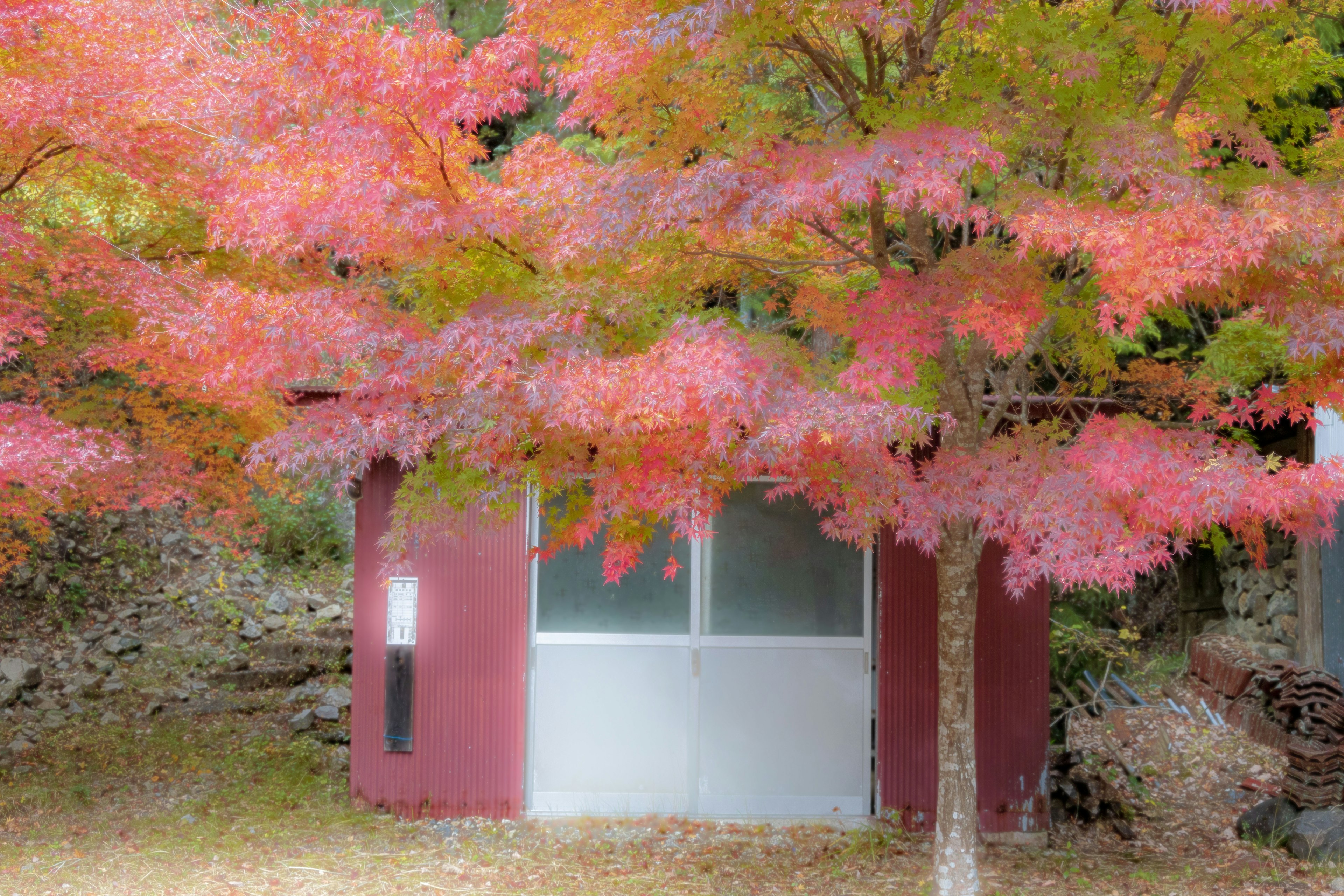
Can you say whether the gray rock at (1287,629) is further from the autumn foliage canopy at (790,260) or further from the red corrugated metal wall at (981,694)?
the autumn foliage canopy at (790,260)

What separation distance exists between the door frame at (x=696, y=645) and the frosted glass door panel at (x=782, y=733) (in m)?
0.03

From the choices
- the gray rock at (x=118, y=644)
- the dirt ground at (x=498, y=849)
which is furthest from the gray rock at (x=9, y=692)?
the dirt ground at (x=498, y=849)

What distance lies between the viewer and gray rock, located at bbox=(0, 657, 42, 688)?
9406 mm

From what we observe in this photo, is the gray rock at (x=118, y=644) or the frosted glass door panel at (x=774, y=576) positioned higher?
the frosted glass door panel at (x=774, y=576)

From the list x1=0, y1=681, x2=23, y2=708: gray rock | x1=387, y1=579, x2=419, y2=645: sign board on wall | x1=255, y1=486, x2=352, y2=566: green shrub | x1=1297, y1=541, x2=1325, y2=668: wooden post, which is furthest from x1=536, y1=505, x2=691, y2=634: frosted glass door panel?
x1=255, y1=486, x2=352, y2=566: green shrub

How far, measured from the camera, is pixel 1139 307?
131 inches

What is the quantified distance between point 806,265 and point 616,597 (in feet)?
8.62

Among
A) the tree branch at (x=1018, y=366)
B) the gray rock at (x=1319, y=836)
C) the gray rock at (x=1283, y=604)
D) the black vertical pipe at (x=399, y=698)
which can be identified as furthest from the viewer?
the gray rock at (x=1283, y=604)

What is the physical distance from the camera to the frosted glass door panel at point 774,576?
6223mm

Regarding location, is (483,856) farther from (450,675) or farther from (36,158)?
(36,158)

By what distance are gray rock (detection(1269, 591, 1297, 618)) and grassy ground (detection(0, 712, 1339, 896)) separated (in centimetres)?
307

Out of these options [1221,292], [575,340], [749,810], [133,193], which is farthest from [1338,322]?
[133,193]

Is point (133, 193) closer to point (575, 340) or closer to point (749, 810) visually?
point (575, 340)

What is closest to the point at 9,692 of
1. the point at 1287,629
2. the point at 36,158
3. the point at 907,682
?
the point at 36,158
